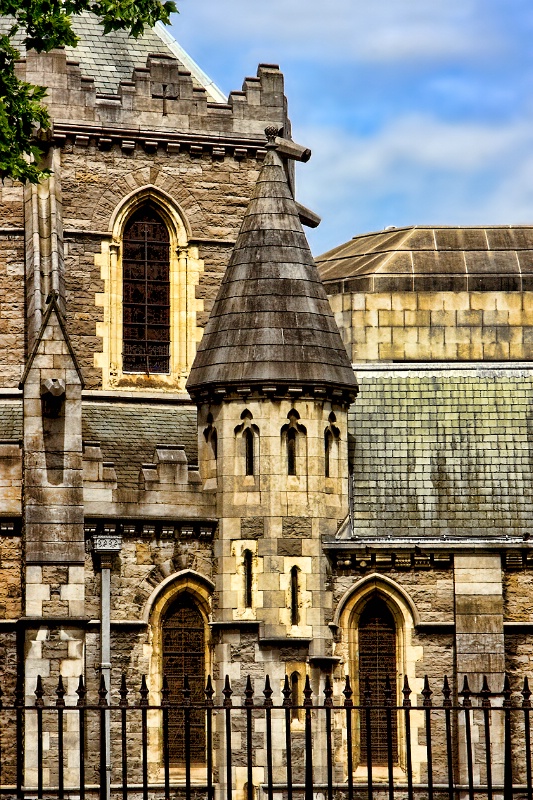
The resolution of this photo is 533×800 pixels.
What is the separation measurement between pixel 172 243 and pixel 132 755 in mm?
9306

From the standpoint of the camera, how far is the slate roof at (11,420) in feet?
95.4

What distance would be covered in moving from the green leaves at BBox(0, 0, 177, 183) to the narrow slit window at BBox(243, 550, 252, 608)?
29.4 feet

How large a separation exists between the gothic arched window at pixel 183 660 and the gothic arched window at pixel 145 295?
5109mm

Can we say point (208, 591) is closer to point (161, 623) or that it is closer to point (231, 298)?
point (161, 623)

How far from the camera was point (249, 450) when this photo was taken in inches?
1129

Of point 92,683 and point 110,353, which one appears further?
point 110,353

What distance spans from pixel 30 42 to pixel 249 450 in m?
8.99

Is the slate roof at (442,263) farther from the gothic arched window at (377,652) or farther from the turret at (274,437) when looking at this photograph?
the gothic arched window at (377,652)

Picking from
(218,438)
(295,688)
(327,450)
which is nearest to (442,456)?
(327,450)

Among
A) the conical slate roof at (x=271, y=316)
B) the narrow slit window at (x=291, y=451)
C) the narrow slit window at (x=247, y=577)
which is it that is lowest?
the narrow slit window at (x=247, y=577)

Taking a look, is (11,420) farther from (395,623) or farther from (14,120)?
(14,120)

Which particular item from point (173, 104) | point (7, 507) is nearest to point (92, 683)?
point (7, 507)

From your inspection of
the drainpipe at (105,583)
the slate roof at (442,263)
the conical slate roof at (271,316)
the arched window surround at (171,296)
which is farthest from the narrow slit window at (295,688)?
the slate roof at (442,263)

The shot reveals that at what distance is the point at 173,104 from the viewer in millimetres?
32469
